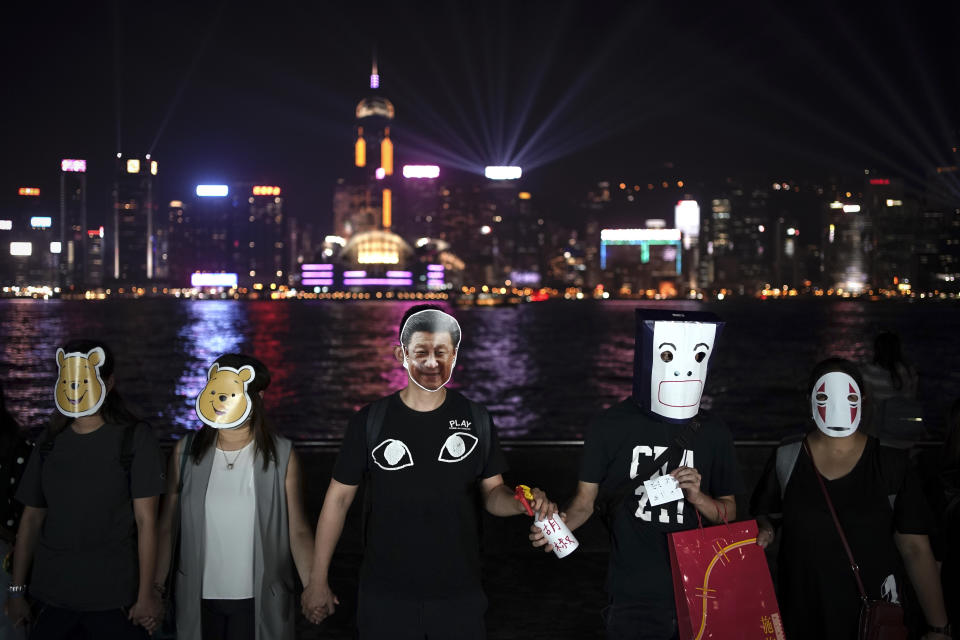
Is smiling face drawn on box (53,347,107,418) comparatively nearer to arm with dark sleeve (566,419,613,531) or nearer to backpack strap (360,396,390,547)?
backpack strap (360,396,390,547)

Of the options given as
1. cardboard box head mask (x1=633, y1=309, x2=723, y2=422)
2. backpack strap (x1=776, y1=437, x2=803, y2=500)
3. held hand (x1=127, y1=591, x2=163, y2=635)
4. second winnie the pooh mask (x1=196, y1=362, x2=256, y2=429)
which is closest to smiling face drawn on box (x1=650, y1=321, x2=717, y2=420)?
cardboard box head mask (x1=633, y1=309, x2=723, y2=422)

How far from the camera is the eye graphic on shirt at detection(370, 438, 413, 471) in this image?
3.81 metres

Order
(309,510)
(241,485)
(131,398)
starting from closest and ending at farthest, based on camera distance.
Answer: (241,485) → (309,510) → (131,398)

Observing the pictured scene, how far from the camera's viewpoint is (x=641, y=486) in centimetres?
394

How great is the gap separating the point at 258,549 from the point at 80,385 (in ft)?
3.58

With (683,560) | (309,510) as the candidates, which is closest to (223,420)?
(683,560)

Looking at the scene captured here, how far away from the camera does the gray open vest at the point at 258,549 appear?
4141 mm

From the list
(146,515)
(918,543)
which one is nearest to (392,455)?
(146,515)

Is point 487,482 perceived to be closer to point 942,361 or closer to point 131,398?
point 131,398

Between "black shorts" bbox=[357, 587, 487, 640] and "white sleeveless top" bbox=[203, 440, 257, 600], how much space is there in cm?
67

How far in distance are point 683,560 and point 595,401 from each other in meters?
42.3

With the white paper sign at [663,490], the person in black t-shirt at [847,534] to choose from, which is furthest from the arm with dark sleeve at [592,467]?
the person in black t-shirt at [847,534]

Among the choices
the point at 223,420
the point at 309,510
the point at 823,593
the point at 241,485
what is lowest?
the point at 309,510

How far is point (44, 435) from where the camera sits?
4.27 meters
